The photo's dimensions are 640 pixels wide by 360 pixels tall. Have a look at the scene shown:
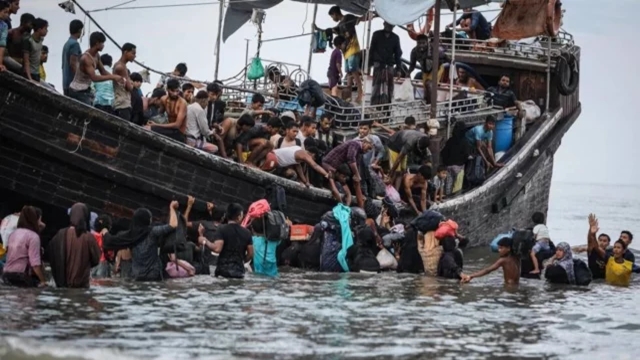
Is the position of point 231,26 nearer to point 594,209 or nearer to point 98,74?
point 98,74

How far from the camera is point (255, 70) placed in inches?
918

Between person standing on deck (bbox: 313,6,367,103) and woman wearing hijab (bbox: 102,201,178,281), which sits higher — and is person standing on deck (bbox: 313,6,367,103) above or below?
above

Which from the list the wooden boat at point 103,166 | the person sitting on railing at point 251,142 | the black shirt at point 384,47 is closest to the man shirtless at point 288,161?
the person sitting on railing at point 251,142

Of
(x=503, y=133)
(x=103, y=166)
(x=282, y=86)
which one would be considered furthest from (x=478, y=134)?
(x=103, y=166)

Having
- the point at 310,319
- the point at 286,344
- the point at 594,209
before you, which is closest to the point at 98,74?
the point at 310,319

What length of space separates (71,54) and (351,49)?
6931 mm

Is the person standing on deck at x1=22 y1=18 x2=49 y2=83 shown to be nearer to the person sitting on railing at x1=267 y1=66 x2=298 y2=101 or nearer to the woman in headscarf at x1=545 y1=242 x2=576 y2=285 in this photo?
the person sitting on railing at x1=267 y1=66 x2=298 y2=101

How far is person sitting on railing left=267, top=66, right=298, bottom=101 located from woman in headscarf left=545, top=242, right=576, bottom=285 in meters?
5.36

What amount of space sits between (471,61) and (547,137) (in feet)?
5.90

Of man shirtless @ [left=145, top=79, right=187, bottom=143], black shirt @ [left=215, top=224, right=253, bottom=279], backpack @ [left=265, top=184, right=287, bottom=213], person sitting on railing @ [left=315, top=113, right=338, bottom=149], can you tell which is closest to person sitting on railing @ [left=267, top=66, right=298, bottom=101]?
person sitting on railing @ [left=315, top=113, right=338, bottom=149]

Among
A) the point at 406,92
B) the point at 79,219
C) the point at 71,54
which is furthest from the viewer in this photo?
the point at 406,92

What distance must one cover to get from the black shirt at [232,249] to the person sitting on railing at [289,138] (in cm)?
275

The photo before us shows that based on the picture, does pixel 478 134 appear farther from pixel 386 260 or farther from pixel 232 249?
pixel 232 249

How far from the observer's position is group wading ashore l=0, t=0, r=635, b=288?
16.2 metres
